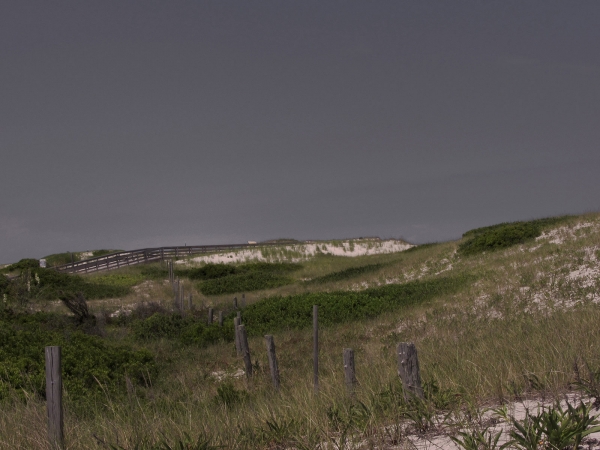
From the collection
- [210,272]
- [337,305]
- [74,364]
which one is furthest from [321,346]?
[210,272]

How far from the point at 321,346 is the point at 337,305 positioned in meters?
5.15

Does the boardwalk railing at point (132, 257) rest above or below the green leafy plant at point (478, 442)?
above

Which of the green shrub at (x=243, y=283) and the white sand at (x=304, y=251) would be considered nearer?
the green shrub at (x=243, y=283)

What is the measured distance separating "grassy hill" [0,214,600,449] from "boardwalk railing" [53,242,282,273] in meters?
5.68

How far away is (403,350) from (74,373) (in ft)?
29.9

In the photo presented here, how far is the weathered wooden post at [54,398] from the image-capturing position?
5745 mm

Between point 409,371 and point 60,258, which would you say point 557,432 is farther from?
point 60,258

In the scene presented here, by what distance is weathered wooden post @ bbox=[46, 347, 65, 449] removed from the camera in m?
5.74

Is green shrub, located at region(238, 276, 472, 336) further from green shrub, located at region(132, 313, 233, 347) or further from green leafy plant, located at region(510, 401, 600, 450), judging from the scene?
green leafy plant, located at region(510, 401, 600, 450)

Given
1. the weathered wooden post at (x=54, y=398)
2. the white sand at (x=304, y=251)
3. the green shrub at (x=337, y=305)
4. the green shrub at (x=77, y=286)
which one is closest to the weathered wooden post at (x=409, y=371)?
the weathered wooden post at (x=54, y=398)

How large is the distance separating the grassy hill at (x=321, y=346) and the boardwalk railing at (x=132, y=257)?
5.68m

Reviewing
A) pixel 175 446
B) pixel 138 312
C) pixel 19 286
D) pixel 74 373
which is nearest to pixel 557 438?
pixel 175 446

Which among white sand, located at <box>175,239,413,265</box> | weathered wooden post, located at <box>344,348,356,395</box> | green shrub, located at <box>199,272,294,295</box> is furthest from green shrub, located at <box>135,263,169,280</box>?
weathered wooden post, located at <box>344,348,356,395</box>

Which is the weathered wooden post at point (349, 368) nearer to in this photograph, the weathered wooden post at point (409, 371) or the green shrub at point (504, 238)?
the weathered wooden post at point (409, 371)
